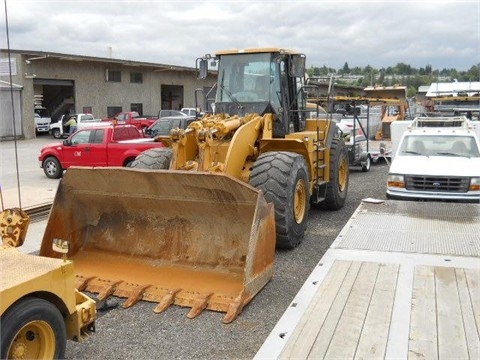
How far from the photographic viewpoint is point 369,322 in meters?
3.69

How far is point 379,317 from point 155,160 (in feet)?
16.3

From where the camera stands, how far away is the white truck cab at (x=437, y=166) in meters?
9.15

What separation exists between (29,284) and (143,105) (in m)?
37.2

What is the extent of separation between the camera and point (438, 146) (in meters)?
10.4

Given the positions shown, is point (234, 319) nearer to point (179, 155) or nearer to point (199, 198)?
point (199, 198)

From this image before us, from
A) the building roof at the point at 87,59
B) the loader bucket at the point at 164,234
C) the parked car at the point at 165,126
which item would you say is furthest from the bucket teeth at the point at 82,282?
the building roof at the point at 87,59

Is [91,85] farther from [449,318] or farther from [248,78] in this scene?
[449,318]

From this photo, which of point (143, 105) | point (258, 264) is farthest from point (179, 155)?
point (143, 105)

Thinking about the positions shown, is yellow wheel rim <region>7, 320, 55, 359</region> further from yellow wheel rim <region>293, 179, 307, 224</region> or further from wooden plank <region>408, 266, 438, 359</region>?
yellow wheel rim <region>293, 179, 307, 224</region>

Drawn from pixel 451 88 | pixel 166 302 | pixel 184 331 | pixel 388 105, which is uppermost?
pixel 451 88

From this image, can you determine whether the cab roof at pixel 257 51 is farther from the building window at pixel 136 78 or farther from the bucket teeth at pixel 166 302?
the building window at pixel 136 78

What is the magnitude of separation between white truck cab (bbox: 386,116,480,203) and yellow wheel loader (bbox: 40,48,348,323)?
7.08 ft

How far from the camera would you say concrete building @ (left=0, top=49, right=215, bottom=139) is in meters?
31.4

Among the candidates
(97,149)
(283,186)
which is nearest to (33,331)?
(283,186)
